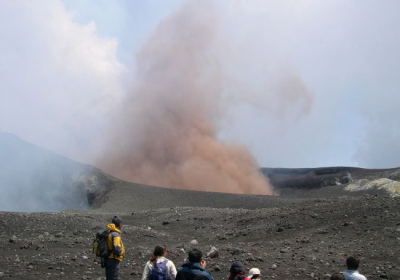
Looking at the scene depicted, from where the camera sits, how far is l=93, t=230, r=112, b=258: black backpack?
8.12 meters

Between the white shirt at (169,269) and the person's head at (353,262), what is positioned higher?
the person's head at (353,262)

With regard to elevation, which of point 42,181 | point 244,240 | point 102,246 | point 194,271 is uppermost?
point 42,181

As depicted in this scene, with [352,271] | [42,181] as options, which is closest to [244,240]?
[352,271]

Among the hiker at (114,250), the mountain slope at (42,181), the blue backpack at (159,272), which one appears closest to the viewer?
the blue backpack at (159,272)

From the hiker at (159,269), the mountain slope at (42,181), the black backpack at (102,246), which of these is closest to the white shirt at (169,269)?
the hiker at (159,269)

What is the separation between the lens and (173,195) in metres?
39.5

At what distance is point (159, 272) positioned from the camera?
6668 mm

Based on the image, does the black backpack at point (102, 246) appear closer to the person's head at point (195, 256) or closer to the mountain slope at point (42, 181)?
the person's head at point (195, 256)

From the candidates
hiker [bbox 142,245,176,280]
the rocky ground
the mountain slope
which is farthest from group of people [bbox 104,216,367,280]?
the mountain slope

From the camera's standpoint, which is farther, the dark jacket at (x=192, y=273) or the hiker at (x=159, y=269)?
the hiker at (x=159, y=269)

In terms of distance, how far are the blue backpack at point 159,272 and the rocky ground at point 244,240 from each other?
5.18 m

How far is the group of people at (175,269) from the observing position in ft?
19.9

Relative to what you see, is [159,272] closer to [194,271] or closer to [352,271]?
[194,271]

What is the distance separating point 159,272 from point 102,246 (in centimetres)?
185
